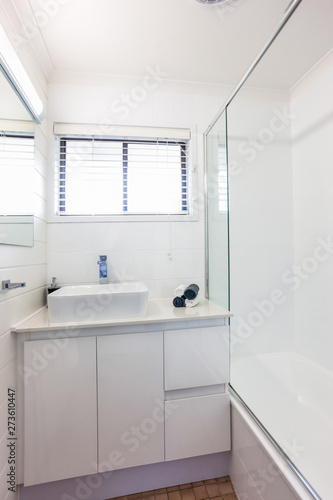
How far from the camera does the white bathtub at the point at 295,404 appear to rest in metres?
1.02

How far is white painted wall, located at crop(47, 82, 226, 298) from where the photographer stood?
1542mm

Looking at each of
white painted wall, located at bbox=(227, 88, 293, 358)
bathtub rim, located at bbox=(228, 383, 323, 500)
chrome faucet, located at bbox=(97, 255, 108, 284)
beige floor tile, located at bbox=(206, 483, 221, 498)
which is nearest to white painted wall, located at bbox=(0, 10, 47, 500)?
chrome faucet, located at bbox=(97, 255, 108, 284)

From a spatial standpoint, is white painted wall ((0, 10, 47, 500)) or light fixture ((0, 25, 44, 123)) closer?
light fixture ((0, 25, 44, 123))

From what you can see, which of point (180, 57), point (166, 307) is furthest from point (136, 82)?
point (166, 307)

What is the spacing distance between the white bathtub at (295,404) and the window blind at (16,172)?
1503 millimetres

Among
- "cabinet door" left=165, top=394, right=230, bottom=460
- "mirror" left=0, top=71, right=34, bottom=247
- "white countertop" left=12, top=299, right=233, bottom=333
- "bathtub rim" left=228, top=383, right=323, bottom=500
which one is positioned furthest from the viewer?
"cabinet door" left=165, top=394, right=230, bottom=460

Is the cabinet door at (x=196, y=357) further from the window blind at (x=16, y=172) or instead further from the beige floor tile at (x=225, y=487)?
the window blind at (x=16, y=172)

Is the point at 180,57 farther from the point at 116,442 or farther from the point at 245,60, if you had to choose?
the point at 116,442

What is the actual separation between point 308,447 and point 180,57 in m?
2.32

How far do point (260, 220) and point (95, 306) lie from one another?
1358 millimetres

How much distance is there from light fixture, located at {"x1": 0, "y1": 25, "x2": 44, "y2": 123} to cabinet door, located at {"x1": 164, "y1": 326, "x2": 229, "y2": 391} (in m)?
1.34

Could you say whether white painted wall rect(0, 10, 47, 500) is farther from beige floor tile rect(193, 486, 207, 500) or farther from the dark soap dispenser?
beige floor tile rect(193, 486, 207, 500)

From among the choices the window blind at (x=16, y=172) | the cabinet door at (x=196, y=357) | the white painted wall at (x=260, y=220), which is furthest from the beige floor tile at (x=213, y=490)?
the window blind at (x=16, y=172)

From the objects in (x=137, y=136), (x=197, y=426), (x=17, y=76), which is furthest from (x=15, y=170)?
(x=197, y=426)
